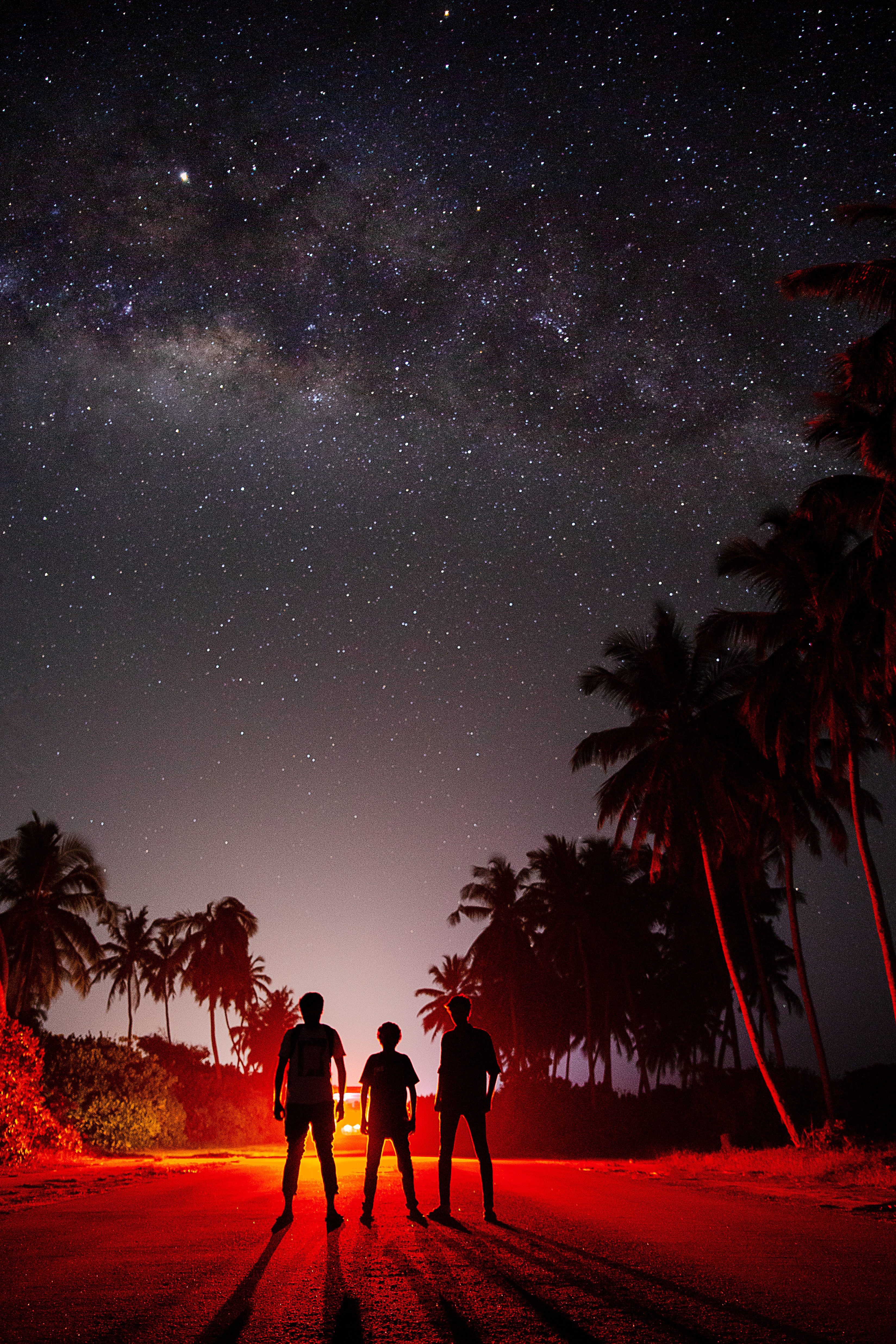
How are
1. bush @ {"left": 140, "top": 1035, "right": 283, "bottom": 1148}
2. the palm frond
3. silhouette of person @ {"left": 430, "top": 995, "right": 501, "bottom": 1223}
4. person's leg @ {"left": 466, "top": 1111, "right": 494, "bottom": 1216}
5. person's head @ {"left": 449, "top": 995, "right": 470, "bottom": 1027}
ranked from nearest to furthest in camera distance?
person's leg @ {"left": 466, "top": 1111, "right": 494, "bottom": 1216}
silhouette of person @ {"left": 430, "top": 995, "right": 501, "bottom": 1223}
person's head @ {"left": 449, "top": 995, "right": 470, "bottom": 1027}
the palm frond
bush @ {"left": 140, "top": 1035, "right": 283, "bottom": 1148}

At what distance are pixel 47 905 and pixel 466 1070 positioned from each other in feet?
121

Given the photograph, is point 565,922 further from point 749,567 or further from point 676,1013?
point 749,567

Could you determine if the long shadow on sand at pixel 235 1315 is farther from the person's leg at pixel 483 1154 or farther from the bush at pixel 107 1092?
the bush at pixel 107 1092

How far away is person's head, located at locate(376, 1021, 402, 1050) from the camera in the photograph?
8.41 meters

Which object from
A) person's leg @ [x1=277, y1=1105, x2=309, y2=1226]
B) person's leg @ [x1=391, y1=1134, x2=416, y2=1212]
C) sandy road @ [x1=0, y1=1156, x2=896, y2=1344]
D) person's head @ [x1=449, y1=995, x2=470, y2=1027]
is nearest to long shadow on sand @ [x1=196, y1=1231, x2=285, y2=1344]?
sandy road @ [x1=0, y1=1156, x2=896, y2=1344]

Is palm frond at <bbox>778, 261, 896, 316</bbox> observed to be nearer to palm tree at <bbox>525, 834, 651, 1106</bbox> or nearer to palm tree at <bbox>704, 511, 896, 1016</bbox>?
palm tree at <bbox>704, 511, 896, 1016</bbox>

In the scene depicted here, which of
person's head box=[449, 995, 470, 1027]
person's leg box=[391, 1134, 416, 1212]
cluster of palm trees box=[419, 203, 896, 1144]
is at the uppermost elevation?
cluster of palm trees box=[419, 203, 896, 1144]

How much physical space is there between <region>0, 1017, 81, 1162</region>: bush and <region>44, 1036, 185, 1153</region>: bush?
11.1ft

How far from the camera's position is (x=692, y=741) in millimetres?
24547

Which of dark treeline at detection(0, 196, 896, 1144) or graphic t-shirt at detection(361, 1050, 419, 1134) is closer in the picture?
graphic t-shirt at detection(361, 1050, 419, 1134)

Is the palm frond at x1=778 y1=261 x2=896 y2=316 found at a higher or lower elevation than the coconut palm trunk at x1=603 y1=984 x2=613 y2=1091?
higher

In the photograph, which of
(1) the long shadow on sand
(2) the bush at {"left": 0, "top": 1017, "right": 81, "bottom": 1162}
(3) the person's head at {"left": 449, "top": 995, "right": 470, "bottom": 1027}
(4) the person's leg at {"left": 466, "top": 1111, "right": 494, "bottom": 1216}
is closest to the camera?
(1) the long shadow on sand

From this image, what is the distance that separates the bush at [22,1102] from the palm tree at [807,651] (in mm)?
16075

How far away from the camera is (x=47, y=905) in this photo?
40.3 metres
